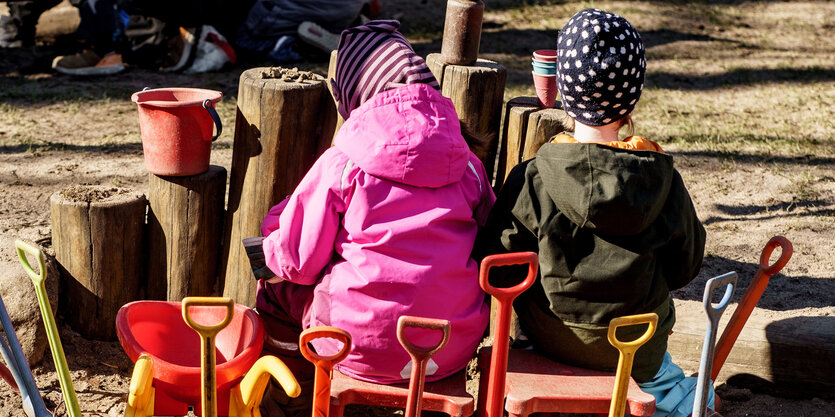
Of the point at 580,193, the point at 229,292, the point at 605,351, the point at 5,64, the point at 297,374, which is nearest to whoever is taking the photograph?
the point at 580,193

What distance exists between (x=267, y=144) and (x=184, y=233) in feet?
1.44

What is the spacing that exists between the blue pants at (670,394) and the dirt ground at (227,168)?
0.49m

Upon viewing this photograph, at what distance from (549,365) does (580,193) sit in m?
0.50

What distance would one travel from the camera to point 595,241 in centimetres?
218

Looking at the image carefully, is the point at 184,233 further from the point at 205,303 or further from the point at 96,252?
the point at 205,303

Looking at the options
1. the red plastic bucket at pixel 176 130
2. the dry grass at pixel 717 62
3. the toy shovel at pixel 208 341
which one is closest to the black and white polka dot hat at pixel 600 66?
the toy shovel at pixel 208 341

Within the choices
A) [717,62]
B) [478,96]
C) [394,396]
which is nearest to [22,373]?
[394,396]

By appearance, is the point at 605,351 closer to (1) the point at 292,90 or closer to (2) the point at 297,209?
(2) the point at 297,209

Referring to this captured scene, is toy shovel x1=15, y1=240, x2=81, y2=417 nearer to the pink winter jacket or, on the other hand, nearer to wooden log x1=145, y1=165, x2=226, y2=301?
the pink winter jacket

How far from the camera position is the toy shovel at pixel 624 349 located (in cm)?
175

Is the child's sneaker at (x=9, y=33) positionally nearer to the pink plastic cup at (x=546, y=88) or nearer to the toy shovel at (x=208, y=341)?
the pink plastic cup at (x=546, y=88)

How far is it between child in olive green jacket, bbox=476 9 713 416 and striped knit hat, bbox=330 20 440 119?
492 millimetres

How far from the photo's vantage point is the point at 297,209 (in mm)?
2262

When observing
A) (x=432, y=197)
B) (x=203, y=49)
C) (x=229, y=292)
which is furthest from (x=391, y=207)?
(x=203, y=49)
